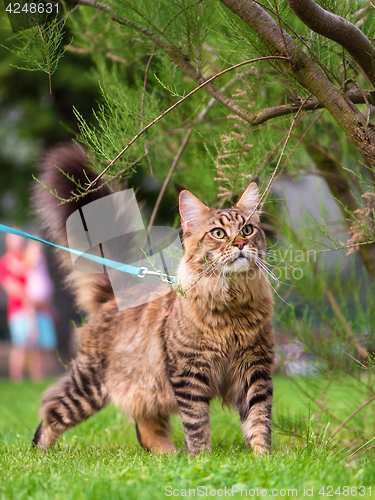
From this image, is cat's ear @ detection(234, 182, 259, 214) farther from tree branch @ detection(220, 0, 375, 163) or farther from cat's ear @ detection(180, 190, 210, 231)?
tree branch @ detection(220, 0, 375, 163)

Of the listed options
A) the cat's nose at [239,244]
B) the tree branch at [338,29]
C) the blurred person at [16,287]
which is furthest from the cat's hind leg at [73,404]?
the blurred person at [16,287]

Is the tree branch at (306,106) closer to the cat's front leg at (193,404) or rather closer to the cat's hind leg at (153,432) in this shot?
the cat's front leg at (193,404)

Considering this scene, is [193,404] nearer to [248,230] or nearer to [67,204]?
[248,230]

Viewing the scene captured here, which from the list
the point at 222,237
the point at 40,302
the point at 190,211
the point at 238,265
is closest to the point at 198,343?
the point at 238,265

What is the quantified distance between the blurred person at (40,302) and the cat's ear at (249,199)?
7408 mm

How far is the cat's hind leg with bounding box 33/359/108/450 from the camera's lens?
9.66 feet

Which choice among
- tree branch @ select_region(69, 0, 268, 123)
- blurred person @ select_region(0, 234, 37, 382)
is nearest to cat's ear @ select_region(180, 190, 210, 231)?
tree branch @ select_region(69, 0, 268, 123)

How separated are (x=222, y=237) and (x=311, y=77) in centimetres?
88

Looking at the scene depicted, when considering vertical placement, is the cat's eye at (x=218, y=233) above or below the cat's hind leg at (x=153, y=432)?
above

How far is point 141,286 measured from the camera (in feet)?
10.3

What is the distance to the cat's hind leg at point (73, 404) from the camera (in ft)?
9.66

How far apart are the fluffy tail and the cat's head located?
2.12 feet

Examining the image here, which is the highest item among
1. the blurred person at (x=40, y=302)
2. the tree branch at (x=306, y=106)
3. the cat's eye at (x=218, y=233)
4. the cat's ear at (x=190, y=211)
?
the tree branch at (x=306, y=106)

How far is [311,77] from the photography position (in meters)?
2.06
